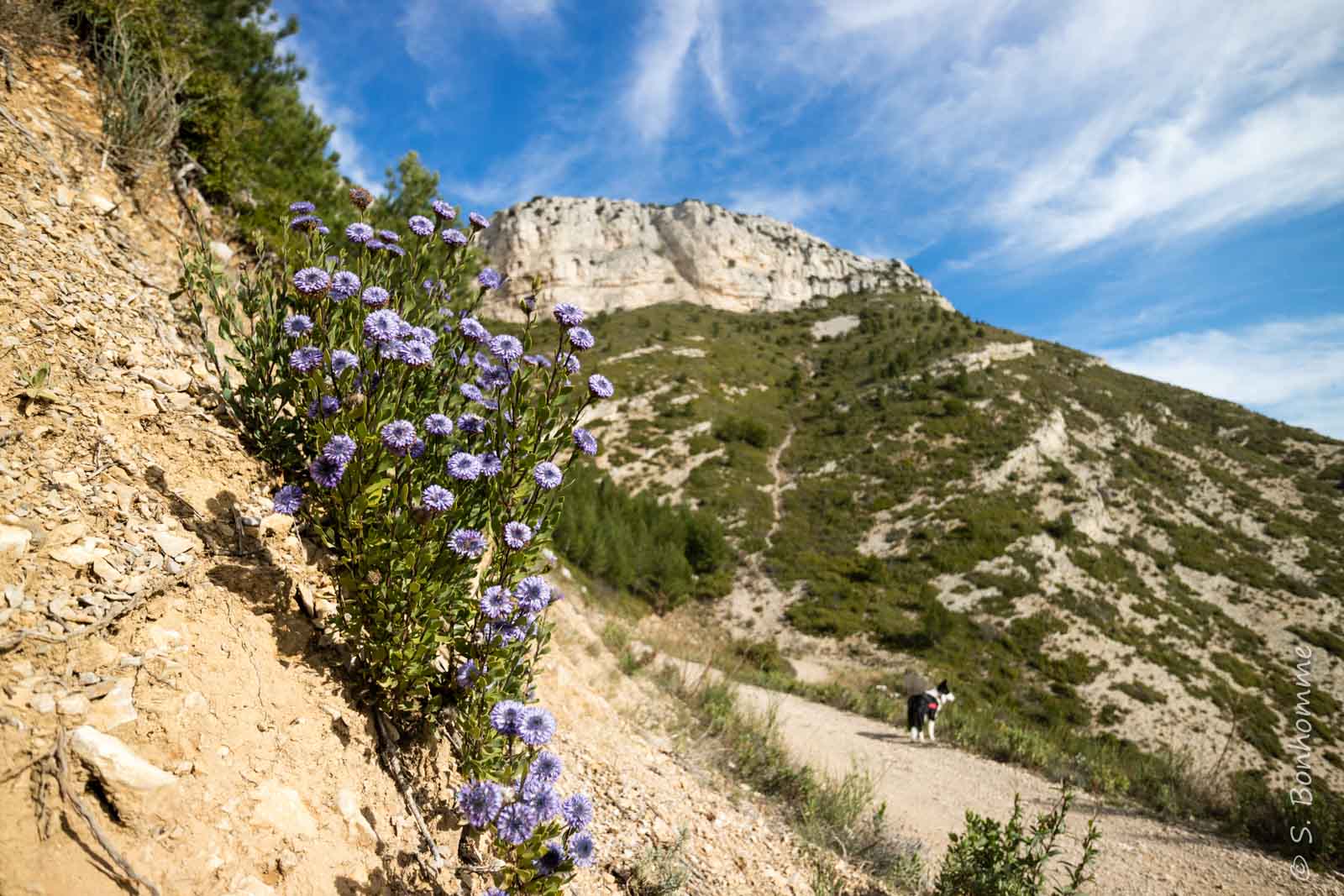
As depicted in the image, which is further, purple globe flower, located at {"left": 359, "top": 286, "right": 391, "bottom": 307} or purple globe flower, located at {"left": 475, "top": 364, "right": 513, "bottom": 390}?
purple globe flower, located at {"left": 475, "top": 364, "right": 513, "bottom": 390}

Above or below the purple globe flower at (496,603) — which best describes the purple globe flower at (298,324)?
above

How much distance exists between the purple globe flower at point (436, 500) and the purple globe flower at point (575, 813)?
1278 millimetres

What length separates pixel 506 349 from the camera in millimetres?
2762

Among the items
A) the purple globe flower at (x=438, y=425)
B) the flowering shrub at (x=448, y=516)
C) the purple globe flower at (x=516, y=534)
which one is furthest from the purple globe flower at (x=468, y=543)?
the purple globe flower at (x=438, y=425)

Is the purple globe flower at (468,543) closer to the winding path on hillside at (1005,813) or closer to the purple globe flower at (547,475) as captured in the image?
the purple globe flower at (547,475)

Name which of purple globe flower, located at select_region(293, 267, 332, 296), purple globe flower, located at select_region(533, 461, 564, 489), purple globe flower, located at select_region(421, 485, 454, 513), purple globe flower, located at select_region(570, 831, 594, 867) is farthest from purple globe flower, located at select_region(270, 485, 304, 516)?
purple globe flower, located at select_region(570, 831, 594, 867)

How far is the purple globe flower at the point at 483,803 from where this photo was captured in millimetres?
2129

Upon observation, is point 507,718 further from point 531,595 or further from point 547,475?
point 547,475

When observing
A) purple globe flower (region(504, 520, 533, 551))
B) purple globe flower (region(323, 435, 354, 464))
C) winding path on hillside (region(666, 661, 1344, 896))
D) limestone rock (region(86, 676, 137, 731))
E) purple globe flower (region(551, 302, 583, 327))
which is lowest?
winding path on hillside (region(666, 661, 1344, 896))

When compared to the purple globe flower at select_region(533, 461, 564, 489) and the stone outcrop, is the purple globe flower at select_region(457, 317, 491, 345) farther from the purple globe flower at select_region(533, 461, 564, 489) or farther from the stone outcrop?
the stone outcrop

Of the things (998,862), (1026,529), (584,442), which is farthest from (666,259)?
(584,442)

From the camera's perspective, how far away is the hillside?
→ 840 inches

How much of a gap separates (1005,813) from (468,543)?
9269mm

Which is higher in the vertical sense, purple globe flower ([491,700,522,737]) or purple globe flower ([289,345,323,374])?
purple globe flower ([289,345,323,374])
